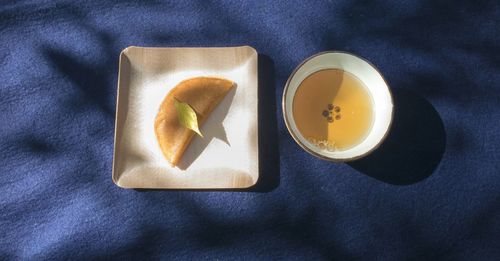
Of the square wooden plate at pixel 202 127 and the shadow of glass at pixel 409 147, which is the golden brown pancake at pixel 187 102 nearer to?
the square wooden plate at pixel 202 127

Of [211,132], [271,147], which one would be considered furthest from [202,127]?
[271,147]

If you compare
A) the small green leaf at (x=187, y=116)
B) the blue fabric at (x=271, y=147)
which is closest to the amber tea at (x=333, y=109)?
the blue fabric at (x=271, y=147)

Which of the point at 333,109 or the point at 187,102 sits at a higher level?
the point at 333,109

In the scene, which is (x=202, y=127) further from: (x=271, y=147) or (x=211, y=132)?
(x=271, y=147)

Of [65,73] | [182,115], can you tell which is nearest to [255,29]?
[182,115]

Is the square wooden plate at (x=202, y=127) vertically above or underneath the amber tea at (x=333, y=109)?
underneath
